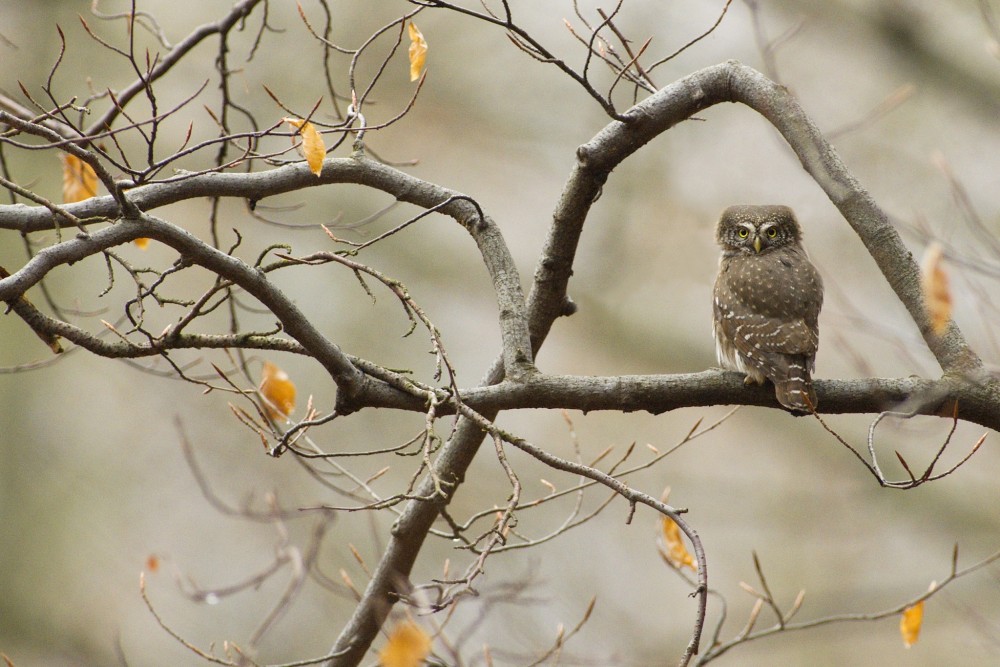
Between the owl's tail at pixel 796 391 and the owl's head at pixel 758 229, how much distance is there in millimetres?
1512

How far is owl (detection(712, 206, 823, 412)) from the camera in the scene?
398cm

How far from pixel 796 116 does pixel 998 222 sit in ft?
21.8

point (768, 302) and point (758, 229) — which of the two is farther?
point (758, 229)

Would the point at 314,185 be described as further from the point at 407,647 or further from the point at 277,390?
the point at 407,647

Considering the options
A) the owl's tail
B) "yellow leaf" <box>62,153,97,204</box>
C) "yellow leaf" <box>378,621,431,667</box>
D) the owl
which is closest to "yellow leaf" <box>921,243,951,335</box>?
the owl's tail

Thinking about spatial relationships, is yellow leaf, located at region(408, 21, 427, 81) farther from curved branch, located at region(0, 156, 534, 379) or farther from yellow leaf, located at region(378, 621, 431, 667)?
yellow leaf, located at region(378, 621, 431, 667)

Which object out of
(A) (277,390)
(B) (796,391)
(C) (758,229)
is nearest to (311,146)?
(A) (277,390)

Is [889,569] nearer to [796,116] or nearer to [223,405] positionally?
[223,405]

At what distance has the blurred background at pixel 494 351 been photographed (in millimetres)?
10281

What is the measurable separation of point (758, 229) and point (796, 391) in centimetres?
199

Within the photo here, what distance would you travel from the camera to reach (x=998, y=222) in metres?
8.70

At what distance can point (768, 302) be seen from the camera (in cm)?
475

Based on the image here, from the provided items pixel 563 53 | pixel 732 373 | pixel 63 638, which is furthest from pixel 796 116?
pixel 63 638

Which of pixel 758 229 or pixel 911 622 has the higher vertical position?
pixel 758 229
